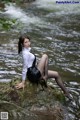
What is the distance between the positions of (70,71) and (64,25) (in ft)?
25.2

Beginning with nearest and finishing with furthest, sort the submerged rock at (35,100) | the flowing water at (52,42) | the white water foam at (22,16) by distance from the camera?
the submerged rock at (35,100) → the flowing water at (52,42) → the white water foam at (22,16)

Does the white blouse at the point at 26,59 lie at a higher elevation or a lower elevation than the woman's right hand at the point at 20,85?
higher

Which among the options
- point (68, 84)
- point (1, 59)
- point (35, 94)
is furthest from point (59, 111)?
point (1, 59)

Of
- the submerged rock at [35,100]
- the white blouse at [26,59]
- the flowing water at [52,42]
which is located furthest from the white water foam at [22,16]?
the submerged rock at [35,100]

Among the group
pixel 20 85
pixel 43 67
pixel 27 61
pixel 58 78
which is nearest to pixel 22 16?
pixel 58 78

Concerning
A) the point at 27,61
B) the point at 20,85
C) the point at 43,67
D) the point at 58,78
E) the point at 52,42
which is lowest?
the point at 52,42

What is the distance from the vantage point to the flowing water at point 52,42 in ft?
36.8

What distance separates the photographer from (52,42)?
15.7 meters

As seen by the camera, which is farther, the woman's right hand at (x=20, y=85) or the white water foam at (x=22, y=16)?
the white water foam at (x=22, y=16)

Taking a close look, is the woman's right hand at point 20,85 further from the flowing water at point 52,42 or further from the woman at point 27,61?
the flowing water at point 52,42

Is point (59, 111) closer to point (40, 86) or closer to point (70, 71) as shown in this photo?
point (40, 86)

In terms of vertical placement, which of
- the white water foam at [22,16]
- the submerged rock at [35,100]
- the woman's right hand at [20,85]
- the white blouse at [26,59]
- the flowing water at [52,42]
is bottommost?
the white water foam at [22,16]

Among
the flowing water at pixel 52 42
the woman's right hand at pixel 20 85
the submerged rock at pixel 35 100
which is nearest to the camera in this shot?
the submerged rock at pixel 35 100

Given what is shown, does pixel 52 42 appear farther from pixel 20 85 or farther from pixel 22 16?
pixel 20 85
